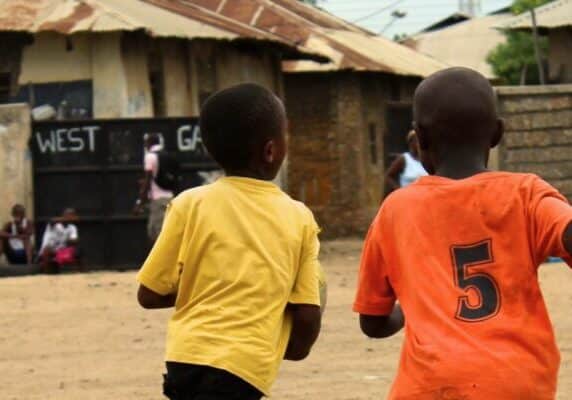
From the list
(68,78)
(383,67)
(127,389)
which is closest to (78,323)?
(127,389)

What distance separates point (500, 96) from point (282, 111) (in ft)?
49.1

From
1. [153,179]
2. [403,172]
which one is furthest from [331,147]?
[403,172]

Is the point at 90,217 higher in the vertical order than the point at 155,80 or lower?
lower

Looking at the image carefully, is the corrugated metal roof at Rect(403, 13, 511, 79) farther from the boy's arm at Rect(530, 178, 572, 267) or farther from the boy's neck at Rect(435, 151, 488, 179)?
the boy's arm at Rect(530, 178, 572, 267)

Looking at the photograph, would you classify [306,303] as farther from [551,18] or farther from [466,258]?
[551,18]

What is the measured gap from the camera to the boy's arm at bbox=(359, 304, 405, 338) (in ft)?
12.7

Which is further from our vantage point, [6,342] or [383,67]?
[383,67]

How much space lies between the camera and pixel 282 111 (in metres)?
4.47

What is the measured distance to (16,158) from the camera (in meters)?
18.6

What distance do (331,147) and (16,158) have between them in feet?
29.7

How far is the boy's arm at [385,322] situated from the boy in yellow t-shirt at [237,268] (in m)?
0.48

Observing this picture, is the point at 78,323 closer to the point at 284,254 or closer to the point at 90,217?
the point at 90,217

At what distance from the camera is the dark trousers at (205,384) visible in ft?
13.9

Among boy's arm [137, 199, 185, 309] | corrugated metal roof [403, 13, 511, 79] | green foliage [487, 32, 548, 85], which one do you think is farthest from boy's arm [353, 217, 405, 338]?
corrugated metal roof [403, 13, 511, 79]
